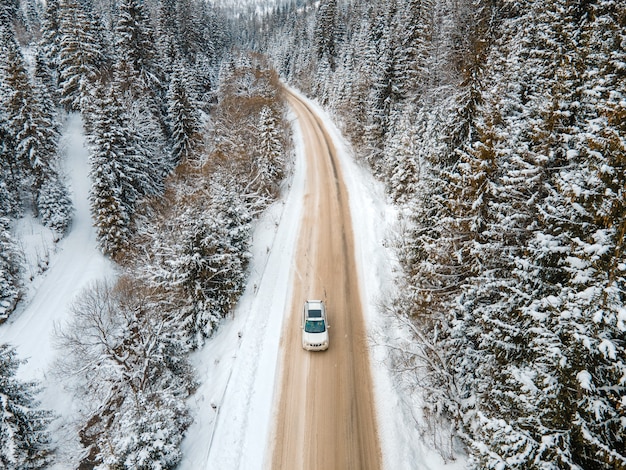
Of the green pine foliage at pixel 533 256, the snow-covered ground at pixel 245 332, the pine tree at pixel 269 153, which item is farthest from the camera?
the pine tree at pixel 269 153

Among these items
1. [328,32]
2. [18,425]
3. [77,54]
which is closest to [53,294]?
[18,425]

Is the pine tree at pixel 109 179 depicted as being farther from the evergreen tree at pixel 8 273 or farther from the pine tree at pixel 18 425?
the pine tree at pixel 18 425

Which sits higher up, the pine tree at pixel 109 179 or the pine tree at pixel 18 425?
the pine tree at pixel 109 179

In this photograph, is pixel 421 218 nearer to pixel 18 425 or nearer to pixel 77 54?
pixel 18 425

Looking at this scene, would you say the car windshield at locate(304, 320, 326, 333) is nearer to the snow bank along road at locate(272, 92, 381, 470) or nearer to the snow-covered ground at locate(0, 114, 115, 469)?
the snow bank along road at locate(272, 92, 381, 470)

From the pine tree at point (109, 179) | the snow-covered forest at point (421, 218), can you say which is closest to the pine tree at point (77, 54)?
the snow-covered forest at point (421, 218)

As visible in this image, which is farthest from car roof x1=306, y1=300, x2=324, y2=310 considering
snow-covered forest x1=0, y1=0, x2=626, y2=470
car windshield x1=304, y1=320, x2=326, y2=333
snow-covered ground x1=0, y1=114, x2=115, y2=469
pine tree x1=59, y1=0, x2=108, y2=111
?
pine tree x1=59, y1=0, x2=108, y2=111

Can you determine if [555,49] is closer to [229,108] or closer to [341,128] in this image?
[229,108]
